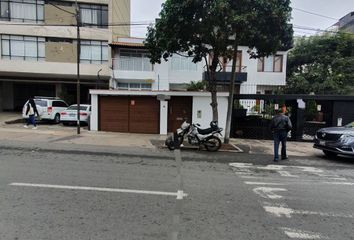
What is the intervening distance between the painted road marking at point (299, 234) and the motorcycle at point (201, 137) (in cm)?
762

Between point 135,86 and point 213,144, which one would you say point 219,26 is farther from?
point 135,86

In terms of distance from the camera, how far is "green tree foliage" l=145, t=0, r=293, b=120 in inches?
436

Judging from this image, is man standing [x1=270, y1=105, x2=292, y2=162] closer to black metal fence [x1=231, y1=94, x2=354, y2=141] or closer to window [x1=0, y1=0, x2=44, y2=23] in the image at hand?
black metal fence [x1=231, y1=94, x2=354, y2=141]

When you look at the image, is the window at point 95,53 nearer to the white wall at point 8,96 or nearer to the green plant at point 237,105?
the white wall at point 8,96

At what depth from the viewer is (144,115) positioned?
16.9 meters

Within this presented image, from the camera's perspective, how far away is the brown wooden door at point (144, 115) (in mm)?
16812

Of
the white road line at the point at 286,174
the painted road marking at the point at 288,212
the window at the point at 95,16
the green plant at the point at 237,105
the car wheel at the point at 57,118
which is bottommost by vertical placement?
the white road line at the point at 286,174

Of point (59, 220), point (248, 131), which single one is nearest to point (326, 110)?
point (248, 131)

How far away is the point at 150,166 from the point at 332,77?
24.5 m

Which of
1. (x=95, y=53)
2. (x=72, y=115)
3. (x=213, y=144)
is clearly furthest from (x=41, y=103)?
(x=213, y=144)

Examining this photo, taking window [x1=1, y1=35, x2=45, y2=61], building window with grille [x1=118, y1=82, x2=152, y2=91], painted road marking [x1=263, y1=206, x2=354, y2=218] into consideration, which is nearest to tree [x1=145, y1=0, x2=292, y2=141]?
painted road marking [x1=263, y1=206, x2=354, y2=218]

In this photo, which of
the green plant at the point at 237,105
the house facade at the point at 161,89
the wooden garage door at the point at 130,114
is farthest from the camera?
the wooden garage door at the point at 130,114

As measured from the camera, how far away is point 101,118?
17031 mm

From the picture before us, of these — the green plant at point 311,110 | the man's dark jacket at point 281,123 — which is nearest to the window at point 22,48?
the green plant at point 311,110
